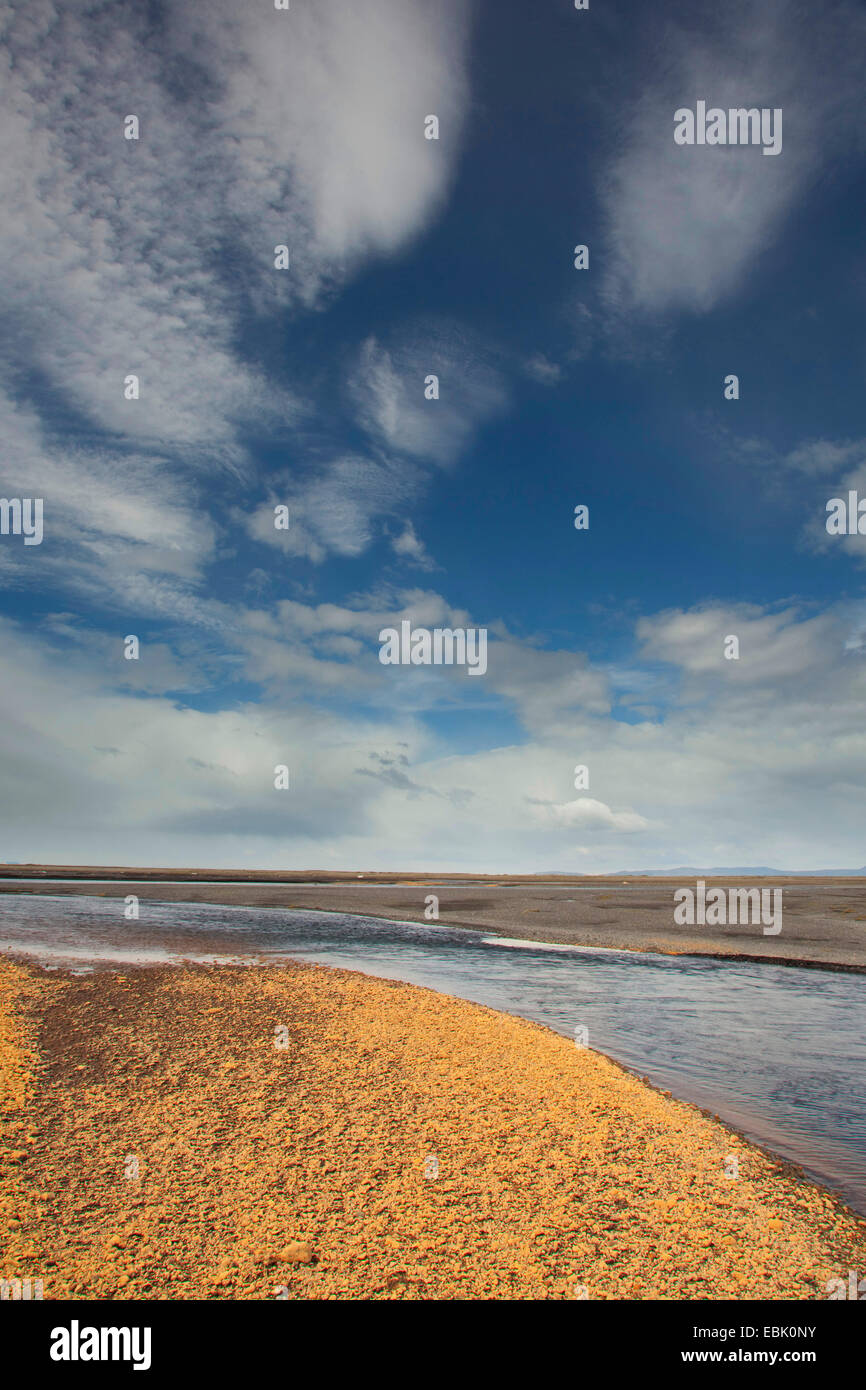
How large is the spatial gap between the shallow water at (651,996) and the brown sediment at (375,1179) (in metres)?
1.47

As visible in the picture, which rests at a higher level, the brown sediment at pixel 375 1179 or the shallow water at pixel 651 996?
the brown sediment at pixel 375 1179

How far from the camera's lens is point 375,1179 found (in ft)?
24.8

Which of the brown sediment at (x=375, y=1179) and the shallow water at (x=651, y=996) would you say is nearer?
the brown sediment at (x=375, y=1179)

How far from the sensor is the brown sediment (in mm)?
5836

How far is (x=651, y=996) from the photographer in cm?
1983

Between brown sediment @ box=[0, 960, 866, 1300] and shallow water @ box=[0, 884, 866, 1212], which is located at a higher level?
brown sediment @ box=[0, 960, 866, 1300]

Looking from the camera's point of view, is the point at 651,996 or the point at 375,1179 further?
the point at 651,996

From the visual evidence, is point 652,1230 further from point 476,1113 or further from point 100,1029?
point 100,1029

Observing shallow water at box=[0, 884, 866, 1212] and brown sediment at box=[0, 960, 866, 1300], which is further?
shallow water at box=[0, 884, 866, 1212]

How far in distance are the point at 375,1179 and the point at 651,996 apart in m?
14.7

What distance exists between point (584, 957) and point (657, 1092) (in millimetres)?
18558

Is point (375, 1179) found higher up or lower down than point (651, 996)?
higher up

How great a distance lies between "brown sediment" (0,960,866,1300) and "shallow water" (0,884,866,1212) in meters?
1.47

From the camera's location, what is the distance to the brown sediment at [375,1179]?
584cm
